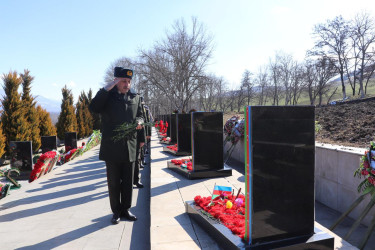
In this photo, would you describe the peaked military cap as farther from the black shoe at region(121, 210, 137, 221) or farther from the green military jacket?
the black shoe at region(121, 210, 137, 221)

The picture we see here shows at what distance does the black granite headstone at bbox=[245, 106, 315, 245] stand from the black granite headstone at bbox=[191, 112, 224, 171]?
3.05 m

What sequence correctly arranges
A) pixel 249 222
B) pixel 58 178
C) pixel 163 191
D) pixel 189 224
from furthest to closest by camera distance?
pixel 58 178, pixel 163 191, pixel 189 224, pixel 249 222

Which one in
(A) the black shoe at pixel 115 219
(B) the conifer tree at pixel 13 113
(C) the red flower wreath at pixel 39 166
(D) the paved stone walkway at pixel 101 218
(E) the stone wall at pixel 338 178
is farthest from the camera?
(B) the conifer tree at pixel 13 113

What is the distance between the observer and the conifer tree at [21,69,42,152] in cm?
1468

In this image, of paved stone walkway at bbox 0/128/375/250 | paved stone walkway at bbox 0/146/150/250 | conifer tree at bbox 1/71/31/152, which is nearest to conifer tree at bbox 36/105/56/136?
conifer tree at bbox 1/71/31/152

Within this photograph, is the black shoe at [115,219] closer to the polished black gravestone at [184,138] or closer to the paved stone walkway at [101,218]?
the paved stone walkway at [101,218]

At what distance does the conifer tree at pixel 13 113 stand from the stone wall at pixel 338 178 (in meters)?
13.6

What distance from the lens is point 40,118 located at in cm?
1730

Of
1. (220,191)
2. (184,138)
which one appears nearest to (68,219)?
(220,191)

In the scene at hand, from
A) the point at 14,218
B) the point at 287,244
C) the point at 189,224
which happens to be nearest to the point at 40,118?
the point at 14,218

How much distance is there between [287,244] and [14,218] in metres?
4.00

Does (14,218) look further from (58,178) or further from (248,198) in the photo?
(248,198)

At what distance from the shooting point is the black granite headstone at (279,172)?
2.28m

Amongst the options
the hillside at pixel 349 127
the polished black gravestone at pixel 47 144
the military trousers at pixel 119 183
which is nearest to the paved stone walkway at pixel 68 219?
the military trousers at pixel 119 183
